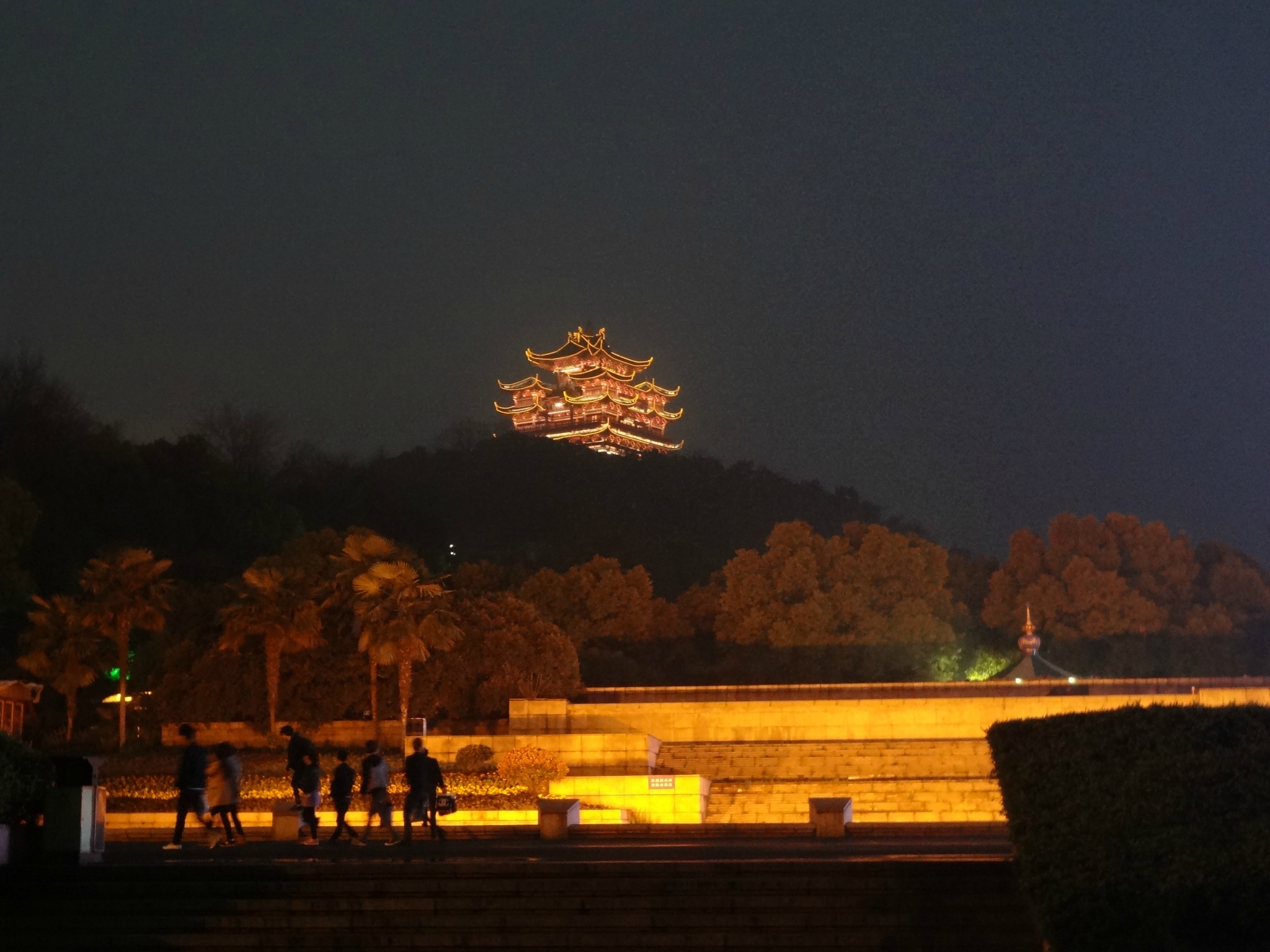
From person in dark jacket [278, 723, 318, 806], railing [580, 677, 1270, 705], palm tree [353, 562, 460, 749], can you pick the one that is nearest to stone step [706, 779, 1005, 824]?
railing [580, 677, 1270, 705]

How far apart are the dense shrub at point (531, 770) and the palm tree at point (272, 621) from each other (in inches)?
317

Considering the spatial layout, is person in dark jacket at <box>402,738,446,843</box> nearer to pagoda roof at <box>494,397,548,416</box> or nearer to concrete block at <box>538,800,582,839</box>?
concrete block at <box>538,800,582,839</box>

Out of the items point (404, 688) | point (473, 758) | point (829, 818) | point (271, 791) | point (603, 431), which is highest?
point (603, 431)

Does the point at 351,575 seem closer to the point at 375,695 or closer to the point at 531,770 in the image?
the point at 375,695

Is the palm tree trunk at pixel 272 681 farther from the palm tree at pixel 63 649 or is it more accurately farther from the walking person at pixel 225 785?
the walking person at pixel 225 785

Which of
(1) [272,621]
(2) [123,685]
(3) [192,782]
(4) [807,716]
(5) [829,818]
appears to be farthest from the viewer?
(4) [807,716]

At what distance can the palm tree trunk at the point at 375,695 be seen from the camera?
116ft

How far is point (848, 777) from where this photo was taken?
32.5 m

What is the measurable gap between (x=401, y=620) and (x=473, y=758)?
4.17 meters

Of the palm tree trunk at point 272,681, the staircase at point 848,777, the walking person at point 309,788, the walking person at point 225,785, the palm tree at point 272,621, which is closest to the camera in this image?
the walking person at point 225,785

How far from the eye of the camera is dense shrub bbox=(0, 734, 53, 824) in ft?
45.1

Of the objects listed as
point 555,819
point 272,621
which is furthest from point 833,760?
point 555,819

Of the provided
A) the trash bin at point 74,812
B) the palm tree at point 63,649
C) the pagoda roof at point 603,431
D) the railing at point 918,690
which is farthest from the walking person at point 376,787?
the pagoda roof at point 603,431

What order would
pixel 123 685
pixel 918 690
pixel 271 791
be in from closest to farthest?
pixel 271 791
pixel 123 685
pixel 918 690
